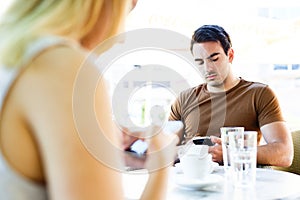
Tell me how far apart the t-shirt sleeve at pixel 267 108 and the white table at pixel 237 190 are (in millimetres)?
660

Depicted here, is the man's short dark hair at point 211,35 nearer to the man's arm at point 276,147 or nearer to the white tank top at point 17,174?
the man's arm at point 276,147

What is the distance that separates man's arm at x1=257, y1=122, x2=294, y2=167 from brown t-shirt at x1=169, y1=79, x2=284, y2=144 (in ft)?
0.13

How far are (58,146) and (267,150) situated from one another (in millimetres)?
1567

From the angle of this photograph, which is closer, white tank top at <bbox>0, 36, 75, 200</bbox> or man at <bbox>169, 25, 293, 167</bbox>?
white tank top at <bbox>0, 36, 75, 200</bbox>

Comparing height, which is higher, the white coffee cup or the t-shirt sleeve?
the t-shirt sleeve

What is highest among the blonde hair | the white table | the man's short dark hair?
the man's short dark hair

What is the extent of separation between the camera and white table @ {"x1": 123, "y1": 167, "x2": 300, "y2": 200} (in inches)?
47.6

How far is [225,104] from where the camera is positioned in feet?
7.37

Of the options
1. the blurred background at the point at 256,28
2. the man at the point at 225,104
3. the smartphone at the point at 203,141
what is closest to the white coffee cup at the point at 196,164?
the smartphone at the point at 203,141

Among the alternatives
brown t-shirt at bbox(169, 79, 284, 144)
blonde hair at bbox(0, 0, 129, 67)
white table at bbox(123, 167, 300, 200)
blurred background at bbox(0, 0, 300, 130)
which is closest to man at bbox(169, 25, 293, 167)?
brown t-shirt at bbox(169, 79, 284, 144)

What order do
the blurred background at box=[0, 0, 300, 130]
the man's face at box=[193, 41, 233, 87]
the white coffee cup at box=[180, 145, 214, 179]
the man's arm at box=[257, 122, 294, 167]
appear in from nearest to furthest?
the white coffee cup at box=[180, 145, 214, 179] → the man's arm at box=[257, 122, 294, 167] → the man's face at box=[193, 41, 233, 87] → the blurred background at box=[0, 0, 300, 130]

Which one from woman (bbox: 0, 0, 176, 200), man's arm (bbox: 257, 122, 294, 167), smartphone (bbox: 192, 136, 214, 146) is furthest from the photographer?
man's arm (bbox: 257, 122, 294, 167)

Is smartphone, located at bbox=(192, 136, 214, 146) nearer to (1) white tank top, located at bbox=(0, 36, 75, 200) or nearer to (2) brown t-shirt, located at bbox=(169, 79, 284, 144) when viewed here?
(2) brown t-shirt, located at bbox=(169, 79, 284, 144)

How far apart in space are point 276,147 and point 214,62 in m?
0.57
